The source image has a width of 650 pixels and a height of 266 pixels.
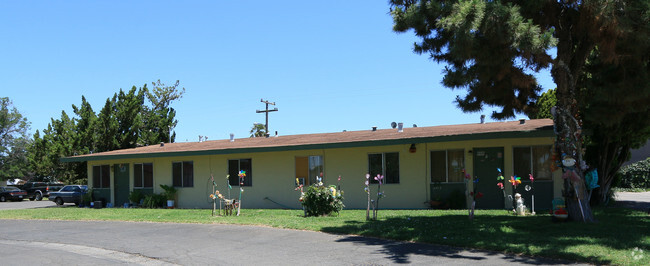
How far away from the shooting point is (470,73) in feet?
37.2

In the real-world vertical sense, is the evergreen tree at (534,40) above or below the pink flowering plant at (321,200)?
above

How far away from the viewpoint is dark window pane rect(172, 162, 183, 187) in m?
22.3

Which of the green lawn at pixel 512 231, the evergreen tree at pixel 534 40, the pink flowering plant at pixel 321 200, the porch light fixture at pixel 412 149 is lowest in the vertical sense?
the green lawn at pixel 512 231

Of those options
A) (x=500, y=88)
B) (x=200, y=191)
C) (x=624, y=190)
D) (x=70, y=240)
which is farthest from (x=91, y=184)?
(x=624, y=190)

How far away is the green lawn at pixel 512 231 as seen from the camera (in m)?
8.14

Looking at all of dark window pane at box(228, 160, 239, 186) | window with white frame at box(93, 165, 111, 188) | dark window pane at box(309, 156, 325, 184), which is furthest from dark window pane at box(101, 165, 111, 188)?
dark window pane at box(309, 156, 325, 184)

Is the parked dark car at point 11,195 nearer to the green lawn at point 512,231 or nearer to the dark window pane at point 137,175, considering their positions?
the dark window pane at point 137,175

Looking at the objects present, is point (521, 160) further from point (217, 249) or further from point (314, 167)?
point (217, 249)

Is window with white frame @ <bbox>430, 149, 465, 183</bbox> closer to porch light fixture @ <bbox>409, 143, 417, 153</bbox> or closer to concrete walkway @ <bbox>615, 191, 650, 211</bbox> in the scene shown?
porch light fixture @ <bbox>409, 143, 417, 153</bbox>

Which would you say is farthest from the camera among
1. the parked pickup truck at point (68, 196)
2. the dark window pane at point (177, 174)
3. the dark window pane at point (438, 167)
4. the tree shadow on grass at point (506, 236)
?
the parked pickup truck at point (68, 196)

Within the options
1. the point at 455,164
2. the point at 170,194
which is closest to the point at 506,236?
the point at 455,164

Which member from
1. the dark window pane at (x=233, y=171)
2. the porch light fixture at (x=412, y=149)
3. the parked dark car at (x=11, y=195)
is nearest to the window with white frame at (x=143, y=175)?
the dark window pane at (x=233, y=171)

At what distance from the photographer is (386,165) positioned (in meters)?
17.5

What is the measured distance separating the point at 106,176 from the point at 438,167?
1646 centimetres
